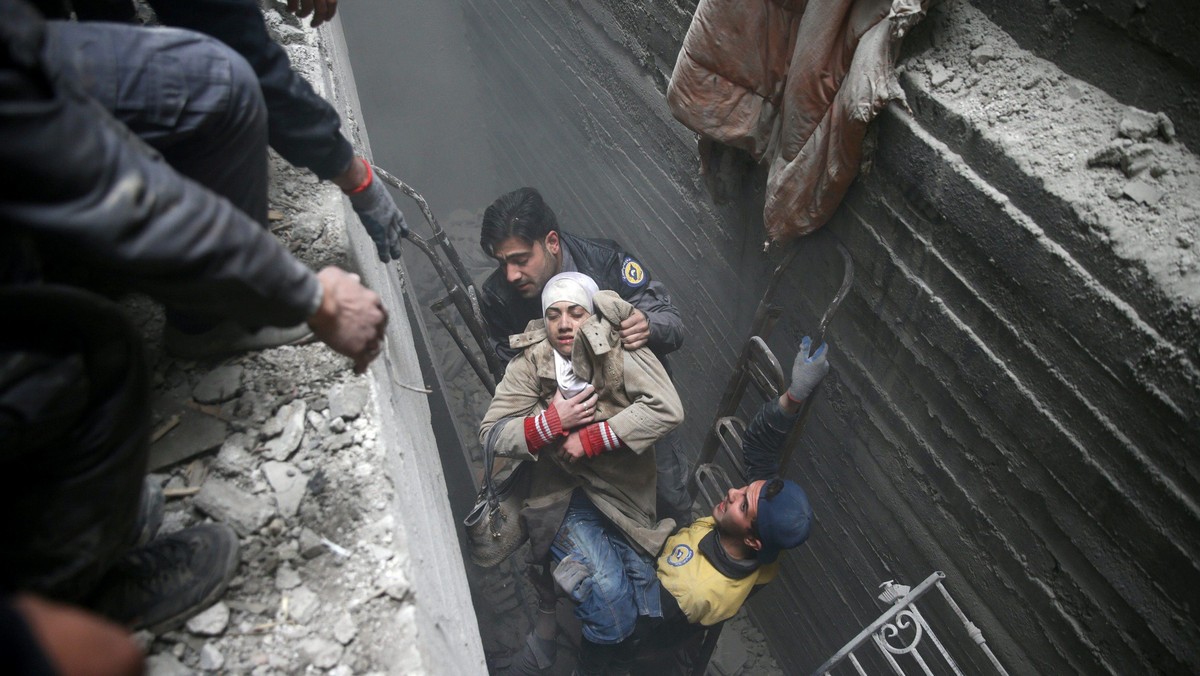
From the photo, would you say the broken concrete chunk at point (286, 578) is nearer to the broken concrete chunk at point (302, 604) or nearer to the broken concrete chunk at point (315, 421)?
the broken concrete chunk at point (302, 604)

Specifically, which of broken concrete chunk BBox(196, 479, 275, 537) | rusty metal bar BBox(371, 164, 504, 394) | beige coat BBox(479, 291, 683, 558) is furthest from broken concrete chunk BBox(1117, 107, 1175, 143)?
rusty metal bar BBox(371, 164, 504, 394)

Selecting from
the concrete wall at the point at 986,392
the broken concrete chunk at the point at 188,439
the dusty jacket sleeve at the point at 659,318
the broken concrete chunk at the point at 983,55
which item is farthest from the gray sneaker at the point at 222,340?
the broken concrete chunk at the point at 983,55

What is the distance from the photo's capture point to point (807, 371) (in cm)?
249

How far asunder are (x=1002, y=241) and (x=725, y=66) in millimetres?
1080

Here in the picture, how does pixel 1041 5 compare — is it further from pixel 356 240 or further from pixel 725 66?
pixel 356 240

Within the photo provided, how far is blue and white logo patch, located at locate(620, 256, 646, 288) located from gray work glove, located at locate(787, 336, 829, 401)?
3.26 feet

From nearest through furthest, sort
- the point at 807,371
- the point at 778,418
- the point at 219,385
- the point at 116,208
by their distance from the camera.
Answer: the point at 116,208 < the point at 219,385 < the point at 807,371 < the point at 778,418

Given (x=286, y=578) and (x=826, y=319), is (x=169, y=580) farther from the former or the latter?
(x=826, y=319)

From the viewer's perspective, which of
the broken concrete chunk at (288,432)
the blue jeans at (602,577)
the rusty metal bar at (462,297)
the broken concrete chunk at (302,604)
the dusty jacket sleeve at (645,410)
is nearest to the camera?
the broken concrete chunk at (302,604)

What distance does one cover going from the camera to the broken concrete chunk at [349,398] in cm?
186

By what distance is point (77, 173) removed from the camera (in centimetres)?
104

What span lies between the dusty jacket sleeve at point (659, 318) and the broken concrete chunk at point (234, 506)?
5.67 feet

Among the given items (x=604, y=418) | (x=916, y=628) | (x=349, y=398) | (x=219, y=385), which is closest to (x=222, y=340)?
(x=219, y=385)

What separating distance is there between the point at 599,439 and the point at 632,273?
0.99 metres
